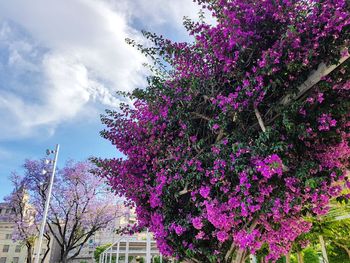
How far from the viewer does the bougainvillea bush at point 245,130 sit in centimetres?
332

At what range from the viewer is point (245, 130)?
396 cm

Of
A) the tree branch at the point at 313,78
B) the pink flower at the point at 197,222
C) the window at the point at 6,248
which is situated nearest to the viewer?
the tree branch at the point at 313,78

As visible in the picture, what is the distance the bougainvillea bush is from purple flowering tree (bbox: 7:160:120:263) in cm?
935

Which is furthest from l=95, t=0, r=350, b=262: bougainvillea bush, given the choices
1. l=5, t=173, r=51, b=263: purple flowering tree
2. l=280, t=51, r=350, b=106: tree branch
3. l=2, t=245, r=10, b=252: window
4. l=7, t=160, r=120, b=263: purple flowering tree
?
l=2, t=245, r=10, b=252: window

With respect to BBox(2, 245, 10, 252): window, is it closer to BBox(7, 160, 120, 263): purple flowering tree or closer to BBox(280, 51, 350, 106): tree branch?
BBox(7, 160, 120, 263): purple flowering tree

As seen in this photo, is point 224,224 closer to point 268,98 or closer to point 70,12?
point 268,98

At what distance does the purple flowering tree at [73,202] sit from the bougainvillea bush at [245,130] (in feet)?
30.7

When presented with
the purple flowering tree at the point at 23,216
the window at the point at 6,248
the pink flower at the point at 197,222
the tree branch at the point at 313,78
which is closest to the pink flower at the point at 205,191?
the pink flower at the point at 197,222

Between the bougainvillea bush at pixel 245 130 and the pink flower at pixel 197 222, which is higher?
the bougainvillea bush at pixel 245 130

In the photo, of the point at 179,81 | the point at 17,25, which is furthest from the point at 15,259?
the point at 179,81

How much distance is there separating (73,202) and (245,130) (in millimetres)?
11579

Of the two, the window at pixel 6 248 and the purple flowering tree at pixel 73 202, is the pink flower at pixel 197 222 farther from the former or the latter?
the window at pixel 6 248

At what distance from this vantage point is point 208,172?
3689mm

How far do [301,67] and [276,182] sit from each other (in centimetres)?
148
